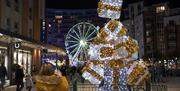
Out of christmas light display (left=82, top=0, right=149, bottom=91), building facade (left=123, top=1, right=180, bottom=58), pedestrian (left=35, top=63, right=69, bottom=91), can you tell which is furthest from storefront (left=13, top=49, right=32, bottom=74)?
building facade (left=123, top=1, right=180, bottom=58)

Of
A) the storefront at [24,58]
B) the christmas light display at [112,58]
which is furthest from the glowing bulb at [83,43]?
the christmas light display at [112,58]

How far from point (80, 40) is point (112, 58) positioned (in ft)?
109

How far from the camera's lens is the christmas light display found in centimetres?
1380

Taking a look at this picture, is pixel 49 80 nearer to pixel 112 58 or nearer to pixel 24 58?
pixel 112 58

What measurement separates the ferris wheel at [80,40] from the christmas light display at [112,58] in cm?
3029

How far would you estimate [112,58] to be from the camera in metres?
14.0

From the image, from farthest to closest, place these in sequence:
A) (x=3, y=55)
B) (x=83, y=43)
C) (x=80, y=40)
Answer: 1. (x=80, y=40)
2. (x=83, y=43)
3. (x=3, y=55)

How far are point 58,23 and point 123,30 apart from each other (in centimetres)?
18579

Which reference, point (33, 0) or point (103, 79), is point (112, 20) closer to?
point (103, 79)

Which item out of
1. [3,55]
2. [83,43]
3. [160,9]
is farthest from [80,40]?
→ [160,9]

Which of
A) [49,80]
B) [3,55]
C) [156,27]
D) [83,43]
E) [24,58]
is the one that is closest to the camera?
[49,80]

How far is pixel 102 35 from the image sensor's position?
14.2m

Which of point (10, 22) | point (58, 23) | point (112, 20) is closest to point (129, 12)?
point (58, 23)

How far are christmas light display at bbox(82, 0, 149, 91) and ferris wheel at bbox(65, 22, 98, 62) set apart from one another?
3029cm
